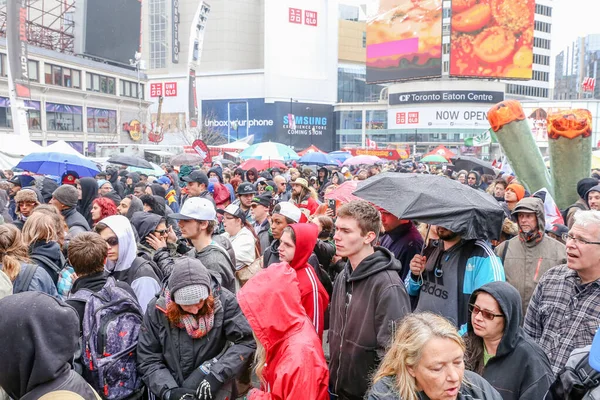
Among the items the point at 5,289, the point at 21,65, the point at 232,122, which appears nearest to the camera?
the point at 5,289

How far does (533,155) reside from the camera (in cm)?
985

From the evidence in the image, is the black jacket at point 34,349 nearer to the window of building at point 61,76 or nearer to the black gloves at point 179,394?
the black gloves at point 179,394

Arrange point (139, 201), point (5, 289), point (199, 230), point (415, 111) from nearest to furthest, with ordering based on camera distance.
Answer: point (5, 289), point (199, 230), point (139, 201), point (415, 111)

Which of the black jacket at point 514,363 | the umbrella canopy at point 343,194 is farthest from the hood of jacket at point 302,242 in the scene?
the umbrella canopy at point 343,194

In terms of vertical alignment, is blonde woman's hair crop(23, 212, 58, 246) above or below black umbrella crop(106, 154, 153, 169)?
below

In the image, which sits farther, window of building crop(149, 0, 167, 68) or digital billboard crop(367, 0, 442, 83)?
window of building crop(149, 0, 167, 68)

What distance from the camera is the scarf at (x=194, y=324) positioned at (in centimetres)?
344

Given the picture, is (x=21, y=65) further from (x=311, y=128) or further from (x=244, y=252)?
(x=311, y=128)

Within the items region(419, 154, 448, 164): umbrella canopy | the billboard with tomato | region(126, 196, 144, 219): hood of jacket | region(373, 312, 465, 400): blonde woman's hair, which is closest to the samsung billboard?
the billboard with tomato

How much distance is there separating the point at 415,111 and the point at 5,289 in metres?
73.7

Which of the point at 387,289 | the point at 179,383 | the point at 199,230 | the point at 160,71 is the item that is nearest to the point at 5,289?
the point at 179,383

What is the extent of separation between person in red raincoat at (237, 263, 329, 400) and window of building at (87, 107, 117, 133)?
51.6 meters

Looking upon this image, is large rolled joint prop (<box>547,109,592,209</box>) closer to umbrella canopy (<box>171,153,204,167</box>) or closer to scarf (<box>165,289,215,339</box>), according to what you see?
scarf (<box>165,289,215,339</box>)

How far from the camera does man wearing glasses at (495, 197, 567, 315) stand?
4961 mm
